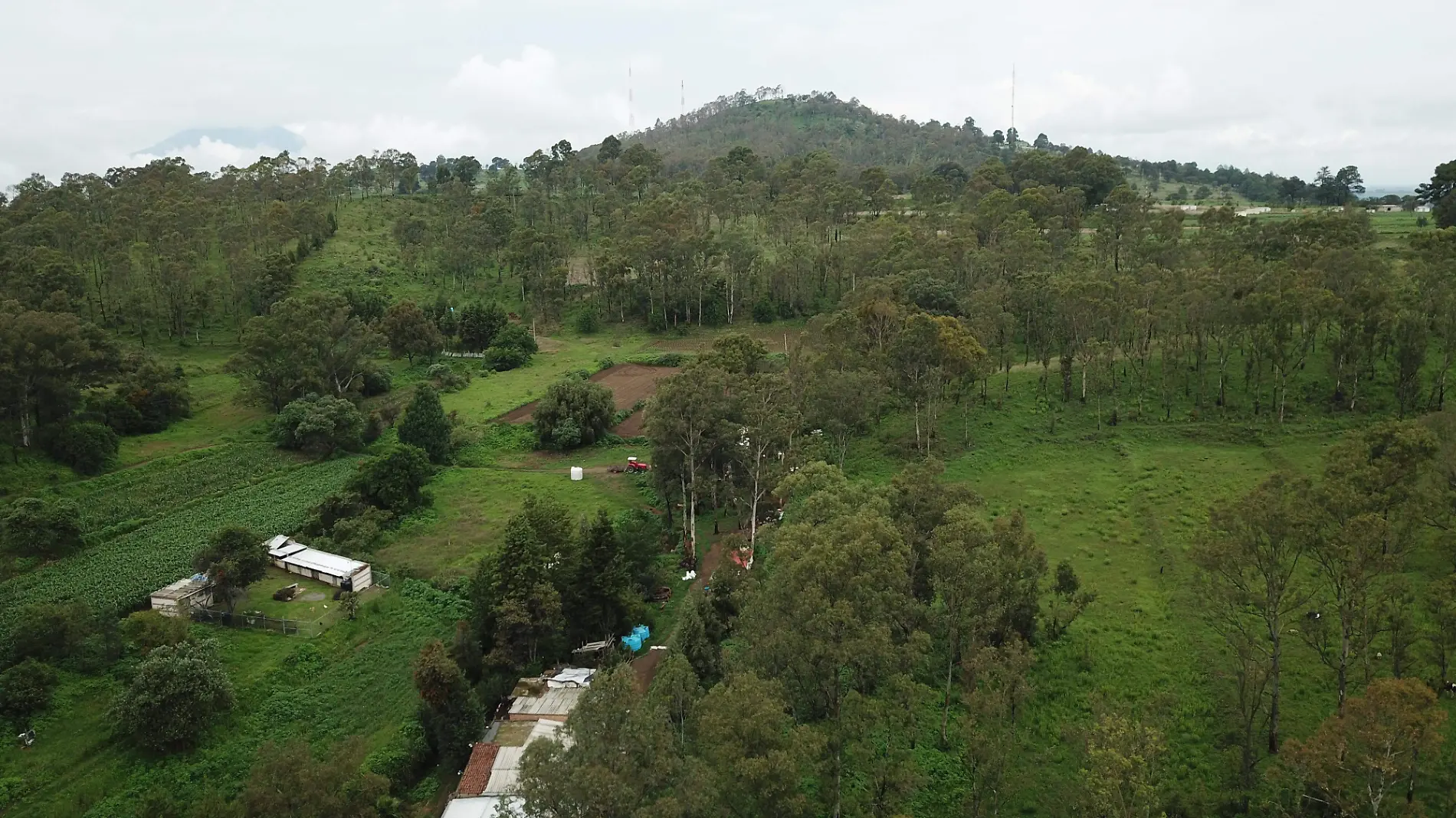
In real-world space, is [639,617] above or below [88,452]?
below

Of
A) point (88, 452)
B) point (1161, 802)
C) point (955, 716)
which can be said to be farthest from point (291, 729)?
point (88, 452)

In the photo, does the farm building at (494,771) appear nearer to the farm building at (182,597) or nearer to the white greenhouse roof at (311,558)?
the white greenhouse roof at (311,558)

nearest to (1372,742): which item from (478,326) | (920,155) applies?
(478,326)

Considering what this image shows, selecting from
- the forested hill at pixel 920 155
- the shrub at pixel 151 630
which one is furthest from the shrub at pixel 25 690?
the forested hill at pixel 920 155

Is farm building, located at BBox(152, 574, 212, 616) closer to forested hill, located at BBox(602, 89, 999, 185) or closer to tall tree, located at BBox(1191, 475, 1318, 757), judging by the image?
tall tree, located at BBox(1191, 475, 1318, 757)

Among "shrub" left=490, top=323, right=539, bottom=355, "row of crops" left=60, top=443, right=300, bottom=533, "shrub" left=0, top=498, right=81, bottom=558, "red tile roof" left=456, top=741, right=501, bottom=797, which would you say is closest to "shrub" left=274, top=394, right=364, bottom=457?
"row of crops" left=60, top=443, right=300, bottom=533

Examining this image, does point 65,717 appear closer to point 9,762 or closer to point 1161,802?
point 9,762

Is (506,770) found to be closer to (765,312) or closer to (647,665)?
(647,665)
